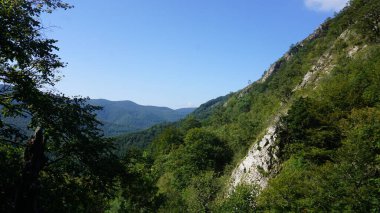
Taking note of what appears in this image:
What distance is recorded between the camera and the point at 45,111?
1050 cm

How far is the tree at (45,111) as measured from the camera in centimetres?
1017

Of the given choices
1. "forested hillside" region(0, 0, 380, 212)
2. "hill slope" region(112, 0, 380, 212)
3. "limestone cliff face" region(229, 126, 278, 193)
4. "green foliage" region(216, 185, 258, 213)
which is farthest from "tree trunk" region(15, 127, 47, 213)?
"limestone cliff face" region(229, 126, 278, 193)

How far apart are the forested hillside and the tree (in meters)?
0.04

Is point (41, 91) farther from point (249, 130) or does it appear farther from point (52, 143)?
point (249, 130)

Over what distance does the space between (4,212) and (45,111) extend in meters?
3.34

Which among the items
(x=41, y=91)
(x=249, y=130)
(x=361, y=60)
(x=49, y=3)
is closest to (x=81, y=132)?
(x=41, y=91)

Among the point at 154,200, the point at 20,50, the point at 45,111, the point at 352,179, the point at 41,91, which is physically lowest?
the point at 154,200

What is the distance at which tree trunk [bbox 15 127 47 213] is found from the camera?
8.36 metres

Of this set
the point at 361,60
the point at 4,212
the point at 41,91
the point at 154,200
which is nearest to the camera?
the point at 4,212

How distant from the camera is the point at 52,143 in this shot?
39.3ft

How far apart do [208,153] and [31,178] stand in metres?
66.6

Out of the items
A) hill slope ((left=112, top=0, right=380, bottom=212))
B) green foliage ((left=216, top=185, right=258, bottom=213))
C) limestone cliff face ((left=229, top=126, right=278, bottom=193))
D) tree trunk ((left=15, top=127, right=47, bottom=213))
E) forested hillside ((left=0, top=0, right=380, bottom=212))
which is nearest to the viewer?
tree trunk ((left=15, top=127, right=47, bottom=213))

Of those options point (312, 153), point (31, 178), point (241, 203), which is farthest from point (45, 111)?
point (312, 153)

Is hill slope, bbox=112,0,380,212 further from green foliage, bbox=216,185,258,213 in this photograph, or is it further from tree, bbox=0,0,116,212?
tree, bbox=0,0,116,212
